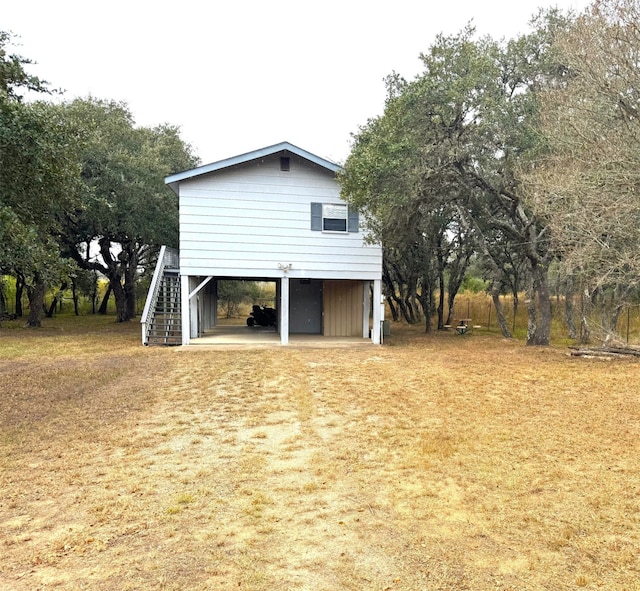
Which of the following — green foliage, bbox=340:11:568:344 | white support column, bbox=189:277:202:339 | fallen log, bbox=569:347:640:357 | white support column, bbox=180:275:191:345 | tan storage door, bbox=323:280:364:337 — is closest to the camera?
fallen log, bbox=569:347:640:357

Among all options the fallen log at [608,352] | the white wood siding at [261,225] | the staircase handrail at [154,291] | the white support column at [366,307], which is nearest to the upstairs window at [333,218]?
the white wood siding at [261,225]

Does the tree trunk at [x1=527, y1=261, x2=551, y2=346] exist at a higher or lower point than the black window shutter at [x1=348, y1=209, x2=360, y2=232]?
lower

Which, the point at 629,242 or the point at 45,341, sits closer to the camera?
the point at 629,242

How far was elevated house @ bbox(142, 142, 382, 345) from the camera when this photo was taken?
12.6m

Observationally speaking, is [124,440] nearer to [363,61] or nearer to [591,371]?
[591,371]

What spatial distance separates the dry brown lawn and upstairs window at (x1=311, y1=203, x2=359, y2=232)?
6541 millimetres

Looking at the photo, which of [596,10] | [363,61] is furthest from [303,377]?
[363,61]

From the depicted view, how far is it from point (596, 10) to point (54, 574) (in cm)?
1135

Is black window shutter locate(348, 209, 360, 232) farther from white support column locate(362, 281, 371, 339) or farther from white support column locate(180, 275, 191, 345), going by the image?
white support column locate(180, 275, 191, 345)

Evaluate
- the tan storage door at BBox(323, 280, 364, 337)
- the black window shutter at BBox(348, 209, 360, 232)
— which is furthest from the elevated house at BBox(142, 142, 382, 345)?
the tan storage door at BBox(323, 280, 364, 337)

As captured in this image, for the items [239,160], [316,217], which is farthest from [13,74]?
[316,217]

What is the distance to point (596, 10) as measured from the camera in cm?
850

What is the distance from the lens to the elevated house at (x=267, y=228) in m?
12.6

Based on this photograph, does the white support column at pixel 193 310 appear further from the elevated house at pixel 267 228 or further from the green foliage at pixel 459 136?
the green foliage at pixel 459 136
